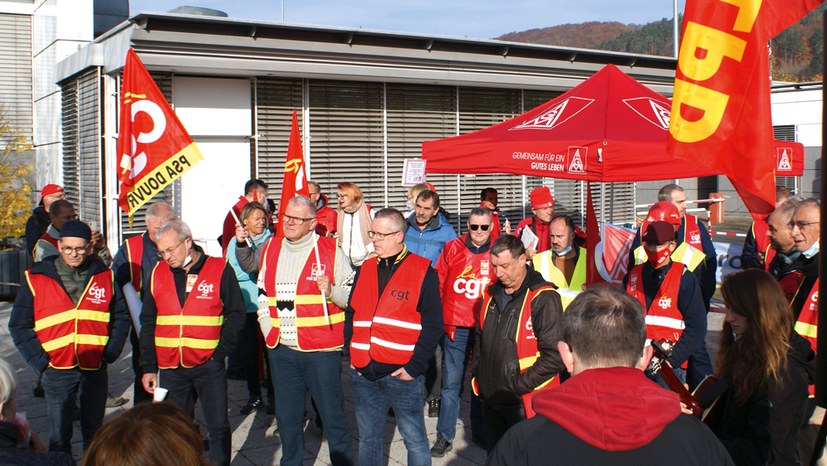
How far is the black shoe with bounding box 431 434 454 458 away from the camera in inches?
265

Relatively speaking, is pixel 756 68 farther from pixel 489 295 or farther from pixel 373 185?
pixel 373 185

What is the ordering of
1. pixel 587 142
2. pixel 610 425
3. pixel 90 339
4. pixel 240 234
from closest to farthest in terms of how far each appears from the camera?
pixel 610 425 → pixel 90 339 → pixel 587 142 → pixel 240 234

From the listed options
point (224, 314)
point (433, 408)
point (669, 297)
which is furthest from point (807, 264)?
point (224, 314)

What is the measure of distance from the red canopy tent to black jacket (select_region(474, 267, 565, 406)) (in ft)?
5.90

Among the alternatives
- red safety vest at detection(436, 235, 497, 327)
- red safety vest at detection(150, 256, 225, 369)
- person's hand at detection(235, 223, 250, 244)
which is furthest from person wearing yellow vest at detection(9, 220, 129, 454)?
red safety vest at detection(436, 235, 497, 327)

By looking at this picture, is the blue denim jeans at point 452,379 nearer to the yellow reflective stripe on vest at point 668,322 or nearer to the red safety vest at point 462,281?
the red safety vest at point 462,281

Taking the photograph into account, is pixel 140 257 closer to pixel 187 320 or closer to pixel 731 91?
pixel 187 320

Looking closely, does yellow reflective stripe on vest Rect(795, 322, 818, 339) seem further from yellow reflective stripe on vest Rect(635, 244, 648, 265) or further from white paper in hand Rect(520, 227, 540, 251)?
white paper in hand Rect(520, 227, 540, 251)

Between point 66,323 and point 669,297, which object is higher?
point 669,297

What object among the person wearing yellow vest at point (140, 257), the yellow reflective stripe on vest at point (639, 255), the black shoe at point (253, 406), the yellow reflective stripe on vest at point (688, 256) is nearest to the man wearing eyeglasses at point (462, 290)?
the yellow reflective stripe on vest at point (639, 255)

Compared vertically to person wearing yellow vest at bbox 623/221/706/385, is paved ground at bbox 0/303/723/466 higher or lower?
lower

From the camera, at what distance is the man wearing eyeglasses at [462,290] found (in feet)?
22.9

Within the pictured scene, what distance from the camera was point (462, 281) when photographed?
23.5 feet

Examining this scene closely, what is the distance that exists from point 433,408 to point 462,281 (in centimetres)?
148
